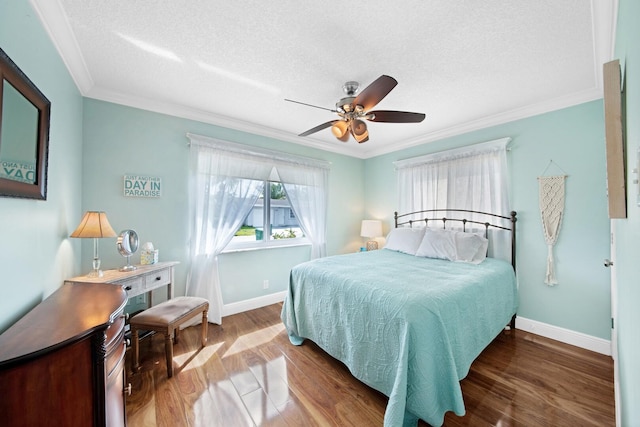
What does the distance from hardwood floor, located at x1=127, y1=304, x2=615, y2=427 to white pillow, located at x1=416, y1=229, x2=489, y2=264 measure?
2.95 feet

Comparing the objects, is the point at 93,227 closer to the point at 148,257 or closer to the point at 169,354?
the point at 148,257

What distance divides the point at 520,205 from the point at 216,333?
369 centimetres

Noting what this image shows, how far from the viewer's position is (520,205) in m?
2.77

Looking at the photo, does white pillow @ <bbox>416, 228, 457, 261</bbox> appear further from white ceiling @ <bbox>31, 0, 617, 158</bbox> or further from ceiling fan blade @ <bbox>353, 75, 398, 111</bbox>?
ceiling fan blade @ <bbox>353, 75, 398, 111</bbox>

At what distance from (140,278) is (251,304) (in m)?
1.49

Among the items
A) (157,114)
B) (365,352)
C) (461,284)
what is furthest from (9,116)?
(461,284)

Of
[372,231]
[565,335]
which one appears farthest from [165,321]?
[565,335]

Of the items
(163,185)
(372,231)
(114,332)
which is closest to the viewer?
(114,332)

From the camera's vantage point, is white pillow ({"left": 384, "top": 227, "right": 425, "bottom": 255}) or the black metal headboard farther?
white pillow ({"left": 384, "top": 227, "right": 425, "bottom": 255})

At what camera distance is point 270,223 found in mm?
3633

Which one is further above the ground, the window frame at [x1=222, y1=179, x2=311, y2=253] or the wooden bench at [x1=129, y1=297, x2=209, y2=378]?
the window frame at [x1=222, y1=179, x2=311, y2=253]

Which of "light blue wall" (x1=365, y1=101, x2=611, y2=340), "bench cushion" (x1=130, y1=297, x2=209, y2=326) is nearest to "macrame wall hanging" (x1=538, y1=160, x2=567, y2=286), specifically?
"light blue wall" (x1=365, y1=101, x2=611, y2=340)

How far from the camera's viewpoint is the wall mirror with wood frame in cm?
107

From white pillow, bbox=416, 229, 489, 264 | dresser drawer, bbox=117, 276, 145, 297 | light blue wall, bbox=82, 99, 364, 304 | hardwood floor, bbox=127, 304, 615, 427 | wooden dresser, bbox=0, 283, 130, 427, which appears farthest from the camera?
white pillow, bbox=416, 229, 489, 264
